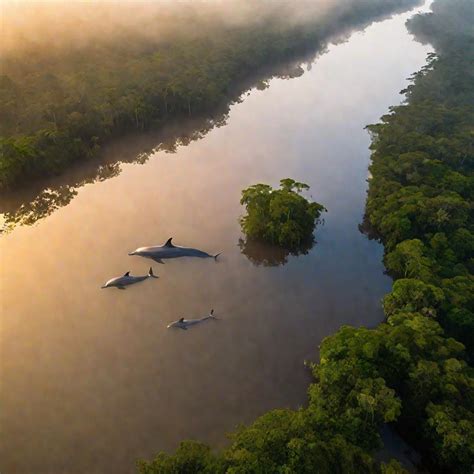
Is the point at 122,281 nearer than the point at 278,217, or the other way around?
the point at 122,281

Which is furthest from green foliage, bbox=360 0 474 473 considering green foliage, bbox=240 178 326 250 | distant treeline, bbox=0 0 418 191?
distant treeline, bbox=0 0 418 191

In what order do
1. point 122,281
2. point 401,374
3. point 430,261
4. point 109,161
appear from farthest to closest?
point 109,161, point 122,281, point 430,261, point 401,374

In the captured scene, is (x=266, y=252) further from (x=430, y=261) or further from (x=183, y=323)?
(x=430, y=261)

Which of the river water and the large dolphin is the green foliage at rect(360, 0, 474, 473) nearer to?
the river water

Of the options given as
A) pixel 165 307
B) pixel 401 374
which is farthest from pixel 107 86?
pixel 401 374

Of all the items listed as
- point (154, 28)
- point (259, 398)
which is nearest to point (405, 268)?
point (259, 398)
